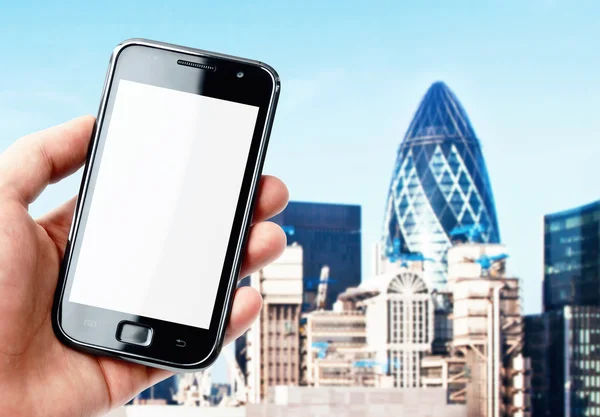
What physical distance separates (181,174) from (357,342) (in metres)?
4.98

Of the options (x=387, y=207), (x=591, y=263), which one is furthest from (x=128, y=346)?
(x=387, y=207)

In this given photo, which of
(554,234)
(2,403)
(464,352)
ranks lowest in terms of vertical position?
(464,352)

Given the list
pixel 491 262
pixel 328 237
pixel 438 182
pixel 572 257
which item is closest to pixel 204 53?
pixel 491 262

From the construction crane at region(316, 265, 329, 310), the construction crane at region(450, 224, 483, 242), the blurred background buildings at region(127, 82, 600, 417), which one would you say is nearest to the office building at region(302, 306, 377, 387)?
the blurred background buildings at region(127, 82, 600, 417)

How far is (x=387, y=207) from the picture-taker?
24.1ft

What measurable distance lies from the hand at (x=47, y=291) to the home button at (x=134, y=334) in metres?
0.02

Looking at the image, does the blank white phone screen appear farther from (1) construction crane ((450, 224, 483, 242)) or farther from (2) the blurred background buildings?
(1) construction crane ((450, 224, 483, 242))

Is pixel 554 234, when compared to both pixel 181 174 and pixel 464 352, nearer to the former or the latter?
pixel 464 352

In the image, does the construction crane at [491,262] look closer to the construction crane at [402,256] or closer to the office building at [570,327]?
the office building at [570,327]

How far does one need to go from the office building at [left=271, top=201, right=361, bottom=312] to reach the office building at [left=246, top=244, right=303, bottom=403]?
9.9 inches

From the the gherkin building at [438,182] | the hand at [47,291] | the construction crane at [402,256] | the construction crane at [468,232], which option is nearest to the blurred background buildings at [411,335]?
the construction crane at [402,256]

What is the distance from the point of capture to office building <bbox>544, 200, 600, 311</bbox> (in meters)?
5.37

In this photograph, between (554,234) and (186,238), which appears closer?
(186,238)

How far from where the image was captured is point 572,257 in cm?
561
